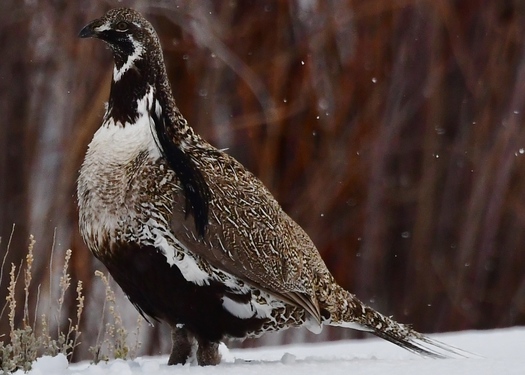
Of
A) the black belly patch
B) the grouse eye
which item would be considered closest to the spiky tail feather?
the black belly patch

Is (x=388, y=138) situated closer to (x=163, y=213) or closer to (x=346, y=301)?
(x=346, y=301)

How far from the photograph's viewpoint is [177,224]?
4.32 m

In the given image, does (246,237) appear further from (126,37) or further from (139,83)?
(126,37)

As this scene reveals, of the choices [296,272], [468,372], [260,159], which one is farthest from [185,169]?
[260,159]

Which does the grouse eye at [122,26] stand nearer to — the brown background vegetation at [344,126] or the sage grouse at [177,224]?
the sage grouse at [177,224]

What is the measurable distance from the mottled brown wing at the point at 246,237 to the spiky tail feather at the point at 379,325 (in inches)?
12.2

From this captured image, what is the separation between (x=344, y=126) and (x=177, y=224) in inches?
177

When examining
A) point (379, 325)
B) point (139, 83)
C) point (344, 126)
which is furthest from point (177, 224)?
point (344, 126)

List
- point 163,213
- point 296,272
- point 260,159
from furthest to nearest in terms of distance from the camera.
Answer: point 260,159 → point 296,272 → point 163,213

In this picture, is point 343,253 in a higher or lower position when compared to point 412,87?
lower

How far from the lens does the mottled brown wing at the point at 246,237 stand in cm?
438

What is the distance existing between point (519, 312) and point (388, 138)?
1.80m

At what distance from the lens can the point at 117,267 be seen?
14.5ft

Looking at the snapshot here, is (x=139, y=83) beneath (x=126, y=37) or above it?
beneath
